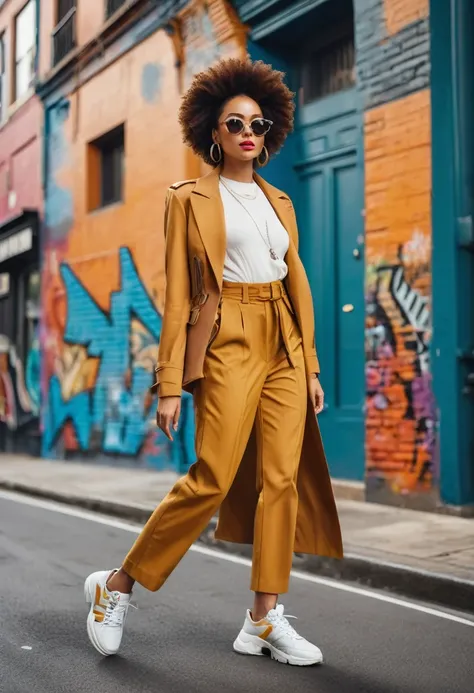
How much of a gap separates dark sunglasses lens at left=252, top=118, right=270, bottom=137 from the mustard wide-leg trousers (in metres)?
0.62

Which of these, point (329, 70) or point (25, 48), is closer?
point (329, 70)

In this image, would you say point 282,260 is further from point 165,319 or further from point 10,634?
point 10,634

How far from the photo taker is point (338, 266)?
9.11m

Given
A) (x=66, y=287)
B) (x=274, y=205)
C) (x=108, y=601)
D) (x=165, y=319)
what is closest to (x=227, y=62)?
(x=274, y=205)

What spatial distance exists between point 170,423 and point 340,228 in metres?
5.87

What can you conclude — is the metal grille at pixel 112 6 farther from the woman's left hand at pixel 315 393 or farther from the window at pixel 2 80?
the woman's left hand at pixel 315 393

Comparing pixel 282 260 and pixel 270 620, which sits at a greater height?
pixel 282 260

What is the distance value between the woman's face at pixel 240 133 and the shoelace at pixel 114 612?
1.81 meters

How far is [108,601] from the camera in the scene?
142 inches

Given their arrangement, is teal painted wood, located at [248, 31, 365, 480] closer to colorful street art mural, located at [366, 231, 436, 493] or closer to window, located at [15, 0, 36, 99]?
colorful street art mural, located at [366, 231, 436, 493]

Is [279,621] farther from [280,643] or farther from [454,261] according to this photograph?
[454,261]

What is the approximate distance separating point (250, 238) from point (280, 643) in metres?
1.57

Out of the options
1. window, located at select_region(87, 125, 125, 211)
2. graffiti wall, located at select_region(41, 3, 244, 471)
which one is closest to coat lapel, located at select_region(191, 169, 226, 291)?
graffiti wall, located at select_region(41, 3, 244, 471)

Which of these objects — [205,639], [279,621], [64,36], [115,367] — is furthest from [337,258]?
[64,36]
